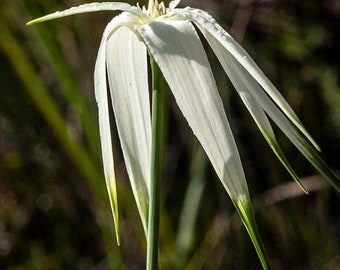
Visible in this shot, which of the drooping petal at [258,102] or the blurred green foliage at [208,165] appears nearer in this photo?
the drooping petal at [258,102]

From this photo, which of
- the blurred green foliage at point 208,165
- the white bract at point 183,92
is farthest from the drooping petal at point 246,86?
the blurred green foliage at point 208,165

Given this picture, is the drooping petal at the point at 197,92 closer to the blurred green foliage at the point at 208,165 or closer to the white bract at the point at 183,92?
the white bract at the point at 183,92

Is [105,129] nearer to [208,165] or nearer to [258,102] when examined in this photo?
[258,102]

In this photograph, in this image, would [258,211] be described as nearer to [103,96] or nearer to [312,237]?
[312,237]

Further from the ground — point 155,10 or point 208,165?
point 155,10

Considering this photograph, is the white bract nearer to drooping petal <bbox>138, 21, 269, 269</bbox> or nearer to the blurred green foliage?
drooping petal <bbox>138, 21, 269, 269</bbox>

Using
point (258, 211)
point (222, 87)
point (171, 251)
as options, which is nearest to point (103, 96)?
point (171, 251)

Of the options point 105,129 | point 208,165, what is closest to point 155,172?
point 105,129
